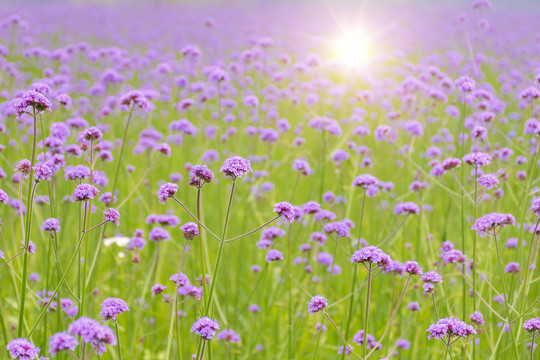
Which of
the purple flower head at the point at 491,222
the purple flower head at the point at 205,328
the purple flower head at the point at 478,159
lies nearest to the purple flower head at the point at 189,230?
the purple flower head at the point at 205,328

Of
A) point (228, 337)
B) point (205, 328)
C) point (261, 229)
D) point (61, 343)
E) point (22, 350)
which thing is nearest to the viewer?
point (61, 343)

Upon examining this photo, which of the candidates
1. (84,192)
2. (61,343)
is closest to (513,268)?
(84,192)

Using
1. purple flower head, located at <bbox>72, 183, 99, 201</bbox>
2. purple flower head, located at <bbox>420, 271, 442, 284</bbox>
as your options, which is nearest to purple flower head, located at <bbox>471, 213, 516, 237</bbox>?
purple flower head, located at <bbox>420, 271, 442, 284</bbox>

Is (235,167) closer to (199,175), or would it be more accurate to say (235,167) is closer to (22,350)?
(199,175)

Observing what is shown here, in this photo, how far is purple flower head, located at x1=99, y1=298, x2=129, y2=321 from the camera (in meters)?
1.81

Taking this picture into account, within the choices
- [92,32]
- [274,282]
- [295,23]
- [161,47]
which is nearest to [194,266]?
[274,282]

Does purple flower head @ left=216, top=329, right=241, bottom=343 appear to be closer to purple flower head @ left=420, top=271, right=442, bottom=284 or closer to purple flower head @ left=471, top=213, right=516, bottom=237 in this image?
purple flower head @ left=420, top=271, right=442, bottom=284

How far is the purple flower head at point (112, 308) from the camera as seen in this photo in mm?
1806

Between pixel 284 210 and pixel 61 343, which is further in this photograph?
pixel 284 210

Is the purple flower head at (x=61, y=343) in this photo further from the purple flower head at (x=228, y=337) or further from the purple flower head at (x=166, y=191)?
the purple flower head at (x=228, y=337)

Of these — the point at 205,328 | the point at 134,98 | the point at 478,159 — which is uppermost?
the point at 134,98

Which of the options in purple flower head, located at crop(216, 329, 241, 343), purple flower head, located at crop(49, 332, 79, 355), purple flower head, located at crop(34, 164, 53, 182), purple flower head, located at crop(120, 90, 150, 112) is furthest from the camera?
purple flower head, located at crop(216, 329, 241, 343)

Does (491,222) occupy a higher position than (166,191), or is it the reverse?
(491,222)

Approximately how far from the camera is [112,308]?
5.97ft
